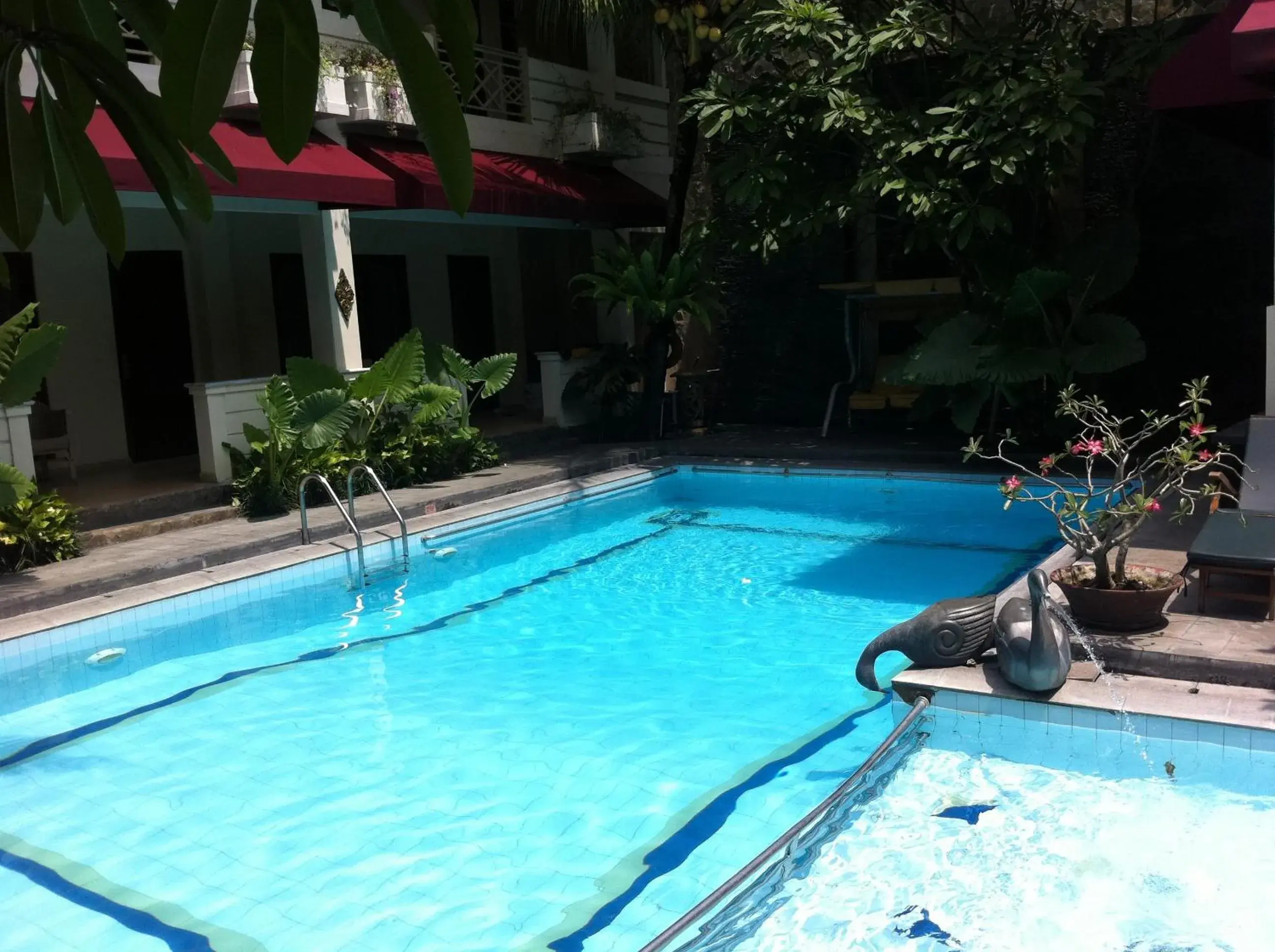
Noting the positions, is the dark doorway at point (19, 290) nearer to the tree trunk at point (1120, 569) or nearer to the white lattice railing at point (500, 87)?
the white lattice railing at point (500, 87)

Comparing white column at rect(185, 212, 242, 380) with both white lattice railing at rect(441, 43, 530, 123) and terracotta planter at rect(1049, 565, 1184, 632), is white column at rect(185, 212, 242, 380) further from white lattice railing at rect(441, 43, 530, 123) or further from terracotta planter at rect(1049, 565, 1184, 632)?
terracotta planter at rect(1049, 565, 1184, 632)

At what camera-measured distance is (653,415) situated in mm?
14891

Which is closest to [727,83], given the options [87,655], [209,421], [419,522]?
[419,522]

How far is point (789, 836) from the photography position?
462cm

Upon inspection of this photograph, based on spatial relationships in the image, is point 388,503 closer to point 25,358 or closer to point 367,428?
point 367,428

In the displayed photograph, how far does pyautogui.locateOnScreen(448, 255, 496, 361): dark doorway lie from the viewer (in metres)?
17.8

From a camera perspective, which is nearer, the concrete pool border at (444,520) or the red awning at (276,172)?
the concrete pool border at (444,520)

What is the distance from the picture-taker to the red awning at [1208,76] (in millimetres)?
6996

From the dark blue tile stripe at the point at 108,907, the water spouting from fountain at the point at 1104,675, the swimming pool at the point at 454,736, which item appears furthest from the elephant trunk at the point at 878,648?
the dark blue tile stripe at the point at 108,907

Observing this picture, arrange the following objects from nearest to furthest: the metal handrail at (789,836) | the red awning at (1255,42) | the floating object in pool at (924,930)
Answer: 1. the metal handrail at (789,836)
2. the floating object in pool at (924,930)
3. the red awning at (1255,42)

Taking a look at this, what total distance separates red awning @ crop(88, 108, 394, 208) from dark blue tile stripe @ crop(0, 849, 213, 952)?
514 cm

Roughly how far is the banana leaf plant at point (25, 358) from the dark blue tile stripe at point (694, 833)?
555 cm

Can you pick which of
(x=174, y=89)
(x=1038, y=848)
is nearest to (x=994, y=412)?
(x=1038, y=848)

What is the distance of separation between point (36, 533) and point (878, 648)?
664 centimetres
